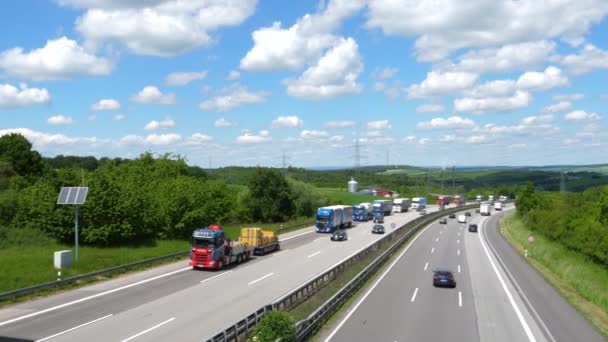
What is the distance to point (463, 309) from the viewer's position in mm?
23578

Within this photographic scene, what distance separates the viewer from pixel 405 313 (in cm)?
2209

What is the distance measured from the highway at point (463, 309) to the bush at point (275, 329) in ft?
10.3

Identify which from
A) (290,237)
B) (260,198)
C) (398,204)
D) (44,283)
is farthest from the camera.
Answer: (398,204)

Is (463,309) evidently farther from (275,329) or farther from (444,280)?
(275,329)

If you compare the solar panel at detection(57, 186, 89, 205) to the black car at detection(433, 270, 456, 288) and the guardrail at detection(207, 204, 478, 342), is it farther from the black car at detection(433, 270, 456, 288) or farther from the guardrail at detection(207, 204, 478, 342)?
the black car at detection(433, 270, 456, 288)

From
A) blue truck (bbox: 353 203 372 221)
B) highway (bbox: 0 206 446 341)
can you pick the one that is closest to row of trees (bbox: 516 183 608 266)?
highway (bbox: 0 206 446 341)

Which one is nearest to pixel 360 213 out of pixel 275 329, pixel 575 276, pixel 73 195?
pixel 575 276

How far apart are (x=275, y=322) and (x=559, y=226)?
46.5 meters

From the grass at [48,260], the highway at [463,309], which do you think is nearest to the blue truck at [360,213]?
the highway at [463,309]

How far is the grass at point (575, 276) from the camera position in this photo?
2483cm

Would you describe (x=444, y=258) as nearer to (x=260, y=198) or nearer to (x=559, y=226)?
(x=559, y=226)

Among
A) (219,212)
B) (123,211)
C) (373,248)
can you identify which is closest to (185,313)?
(123,211)

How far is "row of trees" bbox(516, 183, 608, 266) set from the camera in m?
38.0

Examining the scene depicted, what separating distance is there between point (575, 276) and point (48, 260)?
33.8 m
